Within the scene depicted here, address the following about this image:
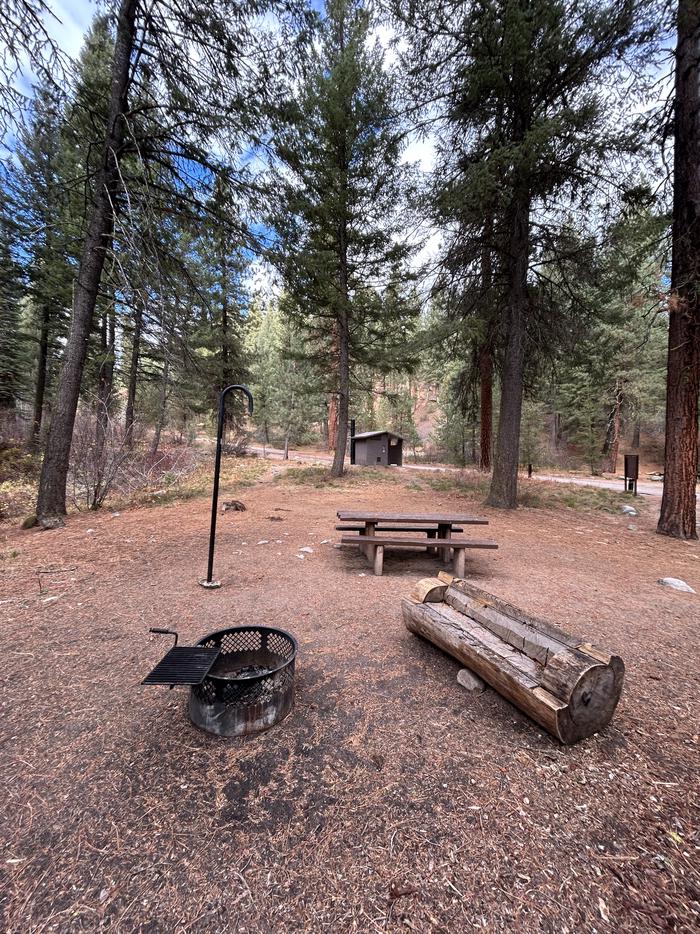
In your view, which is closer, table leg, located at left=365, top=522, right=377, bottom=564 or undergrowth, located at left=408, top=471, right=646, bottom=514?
table leg, located at left=365, top=522, right=377, bottom=564

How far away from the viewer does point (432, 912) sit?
1.23 metres

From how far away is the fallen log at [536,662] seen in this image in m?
1.86

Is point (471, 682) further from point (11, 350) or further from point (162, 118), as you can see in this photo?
point (11, 350)

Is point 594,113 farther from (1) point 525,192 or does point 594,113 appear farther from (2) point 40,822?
(2) point 40,822

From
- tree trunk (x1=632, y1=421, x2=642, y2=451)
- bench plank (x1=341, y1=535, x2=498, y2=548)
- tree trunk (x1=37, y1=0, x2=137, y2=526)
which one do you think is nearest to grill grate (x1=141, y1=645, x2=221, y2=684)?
bench plank (x1=341, y1=535, x2=498, y2=548)

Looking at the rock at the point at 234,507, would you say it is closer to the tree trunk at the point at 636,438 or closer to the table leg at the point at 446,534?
the table leg at the point at 446,534

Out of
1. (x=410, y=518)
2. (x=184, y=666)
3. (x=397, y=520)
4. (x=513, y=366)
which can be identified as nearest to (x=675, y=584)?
(x=410, y=518)

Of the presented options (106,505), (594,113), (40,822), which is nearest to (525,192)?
(594,113)

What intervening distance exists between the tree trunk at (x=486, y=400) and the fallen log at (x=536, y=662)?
8664 mm

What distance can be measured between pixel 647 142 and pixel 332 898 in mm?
10048

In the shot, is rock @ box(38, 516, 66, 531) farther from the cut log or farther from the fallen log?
the fallen log

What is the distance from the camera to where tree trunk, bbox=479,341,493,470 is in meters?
10.1

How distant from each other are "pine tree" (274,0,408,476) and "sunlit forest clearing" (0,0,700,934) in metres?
0.13

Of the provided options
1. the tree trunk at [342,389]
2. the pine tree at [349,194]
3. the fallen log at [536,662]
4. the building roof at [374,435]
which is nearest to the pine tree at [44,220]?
the pine tree at [349,194]
